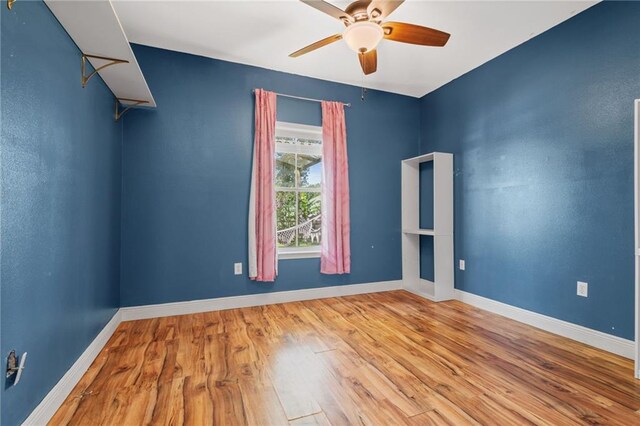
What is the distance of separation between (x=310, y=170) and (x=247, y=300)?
67.0 inches

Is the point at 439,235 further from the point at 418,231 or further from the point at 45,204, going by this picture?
the point at 45,204

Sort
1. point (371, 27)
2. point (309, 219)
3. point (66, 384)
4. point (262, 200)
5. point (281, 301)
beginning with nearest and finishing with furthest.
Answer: point (66, 384)
point (371, 27)
point (262, 200)
point (281, 301)
point (309, 219)

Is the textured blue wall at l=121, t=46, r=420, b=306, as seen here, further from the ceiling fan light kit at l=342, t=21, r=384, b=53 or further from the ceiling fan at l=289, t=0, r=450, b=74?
the ceiling fan light kit at l=342, t=21, r=384, b=53

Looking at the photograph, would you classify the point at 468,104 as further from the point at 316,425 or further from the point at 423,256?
the point at 316,425

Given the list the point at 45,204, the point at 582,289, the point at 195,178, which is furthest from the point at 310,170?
the point at 582,289

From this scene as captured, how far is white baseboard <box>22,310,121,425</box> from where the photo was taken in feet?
4.48

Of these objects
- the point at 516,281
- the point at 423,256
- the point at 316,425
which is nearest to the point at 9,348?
the point at 316,425

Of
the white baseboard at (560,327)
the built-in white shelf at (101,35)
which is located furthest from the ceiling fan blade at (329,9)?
the white baseboard at (560,327)

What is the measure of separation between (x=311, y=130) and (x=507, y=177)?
2180 mm

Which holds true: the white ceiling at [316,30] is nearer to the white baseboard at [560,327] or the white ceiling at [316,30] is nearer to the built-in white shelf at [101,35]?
the built-in white shelf at [101,35]

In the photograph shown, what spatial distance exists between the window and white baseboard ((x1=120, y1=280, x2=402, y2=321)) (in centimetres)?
46

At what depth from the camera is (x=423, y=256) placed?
157 inches

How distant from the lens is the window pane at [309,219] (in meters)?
3.65

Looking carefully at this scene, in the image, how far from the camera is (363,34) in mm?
1969
